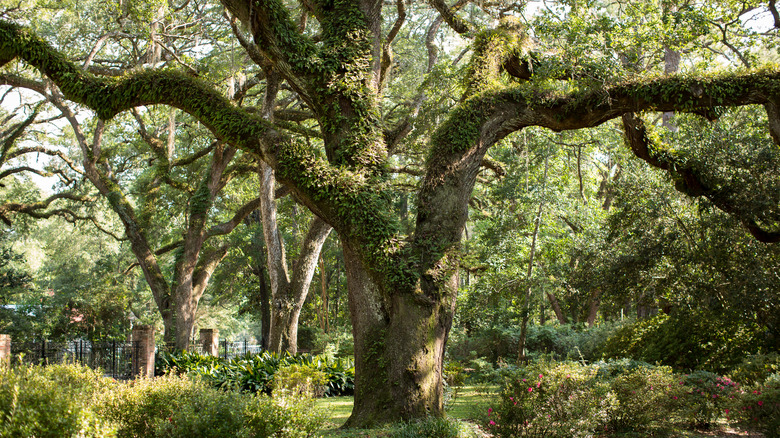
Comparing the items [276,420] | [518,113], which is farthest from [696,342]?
[276,420]

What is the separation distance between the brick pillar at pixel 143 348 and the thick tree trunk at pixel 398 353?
731 centimetres

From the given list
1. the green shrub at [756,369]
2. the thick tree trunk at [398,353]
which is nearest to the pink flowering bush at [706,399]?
the green shrub at [756,369]

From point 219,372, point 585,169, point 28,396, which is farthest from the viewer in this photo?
point 585,169

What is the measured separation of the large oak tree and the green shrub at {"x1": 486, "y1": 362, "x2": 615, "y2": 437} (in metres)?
1.03

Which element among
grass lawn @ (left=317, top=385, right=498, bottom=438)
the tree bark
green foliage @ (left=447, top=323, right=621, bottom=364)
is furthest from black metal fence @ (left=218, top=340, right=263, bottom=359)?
green foliage @ (left=447, top=323, right=621, bottom=364)

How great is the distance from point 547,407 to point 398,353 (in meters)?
1.94

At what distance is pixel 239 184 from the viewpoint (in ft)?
73.2

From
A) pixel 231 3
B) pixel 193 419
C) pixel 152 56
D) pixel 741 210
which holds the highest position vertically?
pixel 152 56

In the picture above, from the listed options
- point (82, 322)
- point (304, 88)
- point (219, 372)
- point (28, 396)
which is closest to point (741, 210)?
point (304, 88)

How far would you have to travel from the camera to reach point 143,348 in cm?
Answer: 1281

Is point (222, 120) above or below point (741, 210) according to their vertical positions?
above

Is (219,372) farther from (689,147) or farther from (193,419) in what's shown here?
(689,147)

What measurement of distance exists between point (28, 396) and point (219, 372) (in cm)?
853

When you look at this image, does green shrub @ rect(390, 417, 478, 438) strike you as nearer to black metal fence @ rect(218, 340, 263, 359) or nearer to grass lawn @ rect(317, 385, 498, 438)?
grass lawn @ rect(317, 385, 498, 438)
